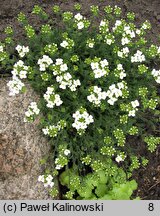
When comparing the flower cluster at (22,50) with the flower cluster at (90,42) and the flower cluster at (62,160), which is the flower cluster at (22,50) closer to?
the flower cluster at (90,42)

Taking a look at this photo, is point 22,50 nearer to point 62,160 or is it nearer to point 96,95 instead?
point 96,95

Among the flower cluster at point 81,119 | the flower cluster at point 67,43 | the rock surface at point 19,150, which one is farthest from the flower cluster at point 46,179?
the flower cluster at point 67,43

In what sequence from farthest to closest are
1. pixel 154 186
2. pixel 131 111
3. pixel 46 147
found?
pixel 154 186
pixel 46 147
pixel 131 111

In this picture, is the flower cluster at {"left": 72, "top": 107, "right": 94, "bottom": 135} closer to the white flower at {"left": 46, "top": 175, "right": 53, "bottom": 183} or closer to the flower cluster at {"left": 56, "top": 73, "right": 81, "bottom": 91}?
the flower cluster at {"left": 56, "top": 73, "right": 81, "bottom": 91}

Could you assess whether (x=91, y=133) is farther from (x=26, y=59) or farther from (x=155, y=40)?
(x=155, y=40)

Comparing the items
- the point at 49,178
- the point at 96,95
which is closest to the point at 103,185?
the point at 49,178

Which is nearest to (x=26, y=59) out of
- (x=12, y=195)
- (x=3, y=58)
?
(x=3, y=58)
